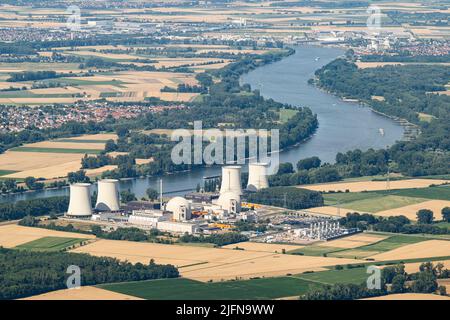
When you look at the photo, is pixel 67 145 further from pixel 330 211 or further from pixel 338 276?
pixel 338 276

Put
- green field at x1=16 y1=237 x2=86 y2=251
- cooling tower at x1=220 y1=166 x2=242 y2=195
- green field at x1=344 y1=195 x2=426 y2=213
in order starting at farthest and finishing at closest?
1. cooling tower at x1=220 y1=166 x2=242 y2=195
2. green field at x1=344 y1=195 x2=426 y2=213
3. green field at x1=16 y1=237 x2=86 y2=251

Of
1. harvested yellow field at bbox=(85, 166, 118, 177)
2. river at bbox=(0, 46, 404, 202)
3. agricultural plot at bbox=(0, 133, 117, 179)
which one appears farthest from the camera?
agricultural plot at bbox=(0, 133, 117, 179)

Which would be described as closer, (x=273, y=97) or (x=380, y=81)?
(x=273, y=97)

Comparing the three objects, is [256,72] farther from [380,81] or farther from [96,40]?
[96,40]

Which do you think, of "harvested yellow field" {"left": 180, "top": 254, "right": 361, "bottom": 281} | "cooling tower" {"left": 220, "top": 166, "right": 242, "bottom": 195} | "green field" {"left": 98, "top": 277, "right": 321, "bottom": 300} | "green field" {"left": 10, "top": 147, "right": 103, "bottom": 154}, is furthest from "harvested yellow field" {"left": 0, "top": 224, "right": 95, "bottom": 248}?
"green field" {"left": 10, "top": 147, "right": 103, "bottom": 154}

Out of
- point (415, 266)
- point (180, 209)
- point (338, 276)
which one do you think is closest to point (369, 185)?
point (180, 209)

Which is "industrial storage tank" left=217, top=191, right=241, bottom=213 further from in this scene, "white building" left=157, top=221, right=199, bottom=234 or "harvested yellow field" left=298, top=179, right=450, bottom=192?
"harvested yellow field" left=298, top=179, right=450, bottom=192
